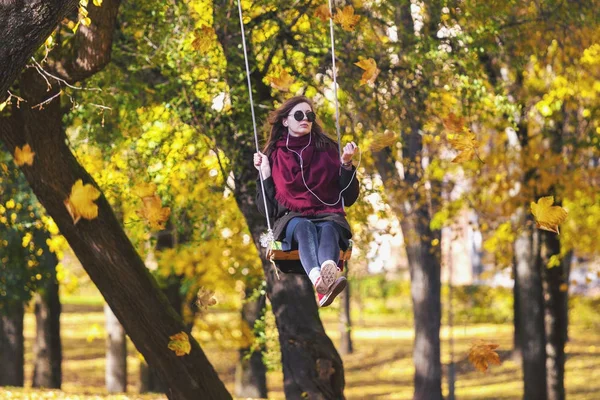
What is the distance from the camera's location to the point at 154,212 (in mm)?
12453

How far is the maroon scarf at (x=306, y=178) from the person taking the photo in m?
8.80

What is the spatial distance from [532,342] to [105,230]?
30.7ft

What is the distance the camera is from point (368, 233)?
16547mm

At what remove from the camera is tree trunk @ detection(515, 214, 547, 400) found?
59.4ft

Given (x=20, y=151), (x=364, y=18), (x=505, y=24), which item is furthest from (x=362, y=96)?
(x=20, y=151)

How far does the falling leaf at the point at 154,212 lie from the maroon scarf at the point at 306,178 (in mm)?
3260

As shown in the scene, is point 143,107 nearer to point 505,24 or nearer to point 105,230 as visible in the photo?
point 105,230

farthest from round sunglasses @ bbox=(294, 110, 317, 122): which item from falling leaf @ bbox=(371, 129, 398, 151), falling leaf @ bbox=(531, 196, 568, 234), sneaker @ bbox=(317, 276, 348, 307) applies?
falling leaf @ bbox=(531, 196, 568, 234)

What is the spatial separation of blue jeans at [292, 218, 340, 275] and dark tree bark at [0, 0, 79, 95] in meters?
2.40

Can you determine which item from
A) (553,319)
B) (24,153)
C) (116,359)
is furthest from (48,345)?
(24,153)

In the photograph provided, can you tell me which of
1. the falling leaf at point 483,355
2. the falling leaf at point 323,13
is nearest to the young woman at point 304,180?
the falling leaf at point 323,13

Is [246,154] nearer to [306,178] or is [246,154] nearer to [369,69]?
[369,69]

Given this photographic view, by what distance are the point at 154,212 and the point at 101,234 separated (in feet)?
5.94

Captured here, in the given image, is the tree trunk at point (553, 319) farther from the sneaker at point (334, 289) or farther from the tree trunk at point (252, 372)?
the sneaker at point (334, 289)
